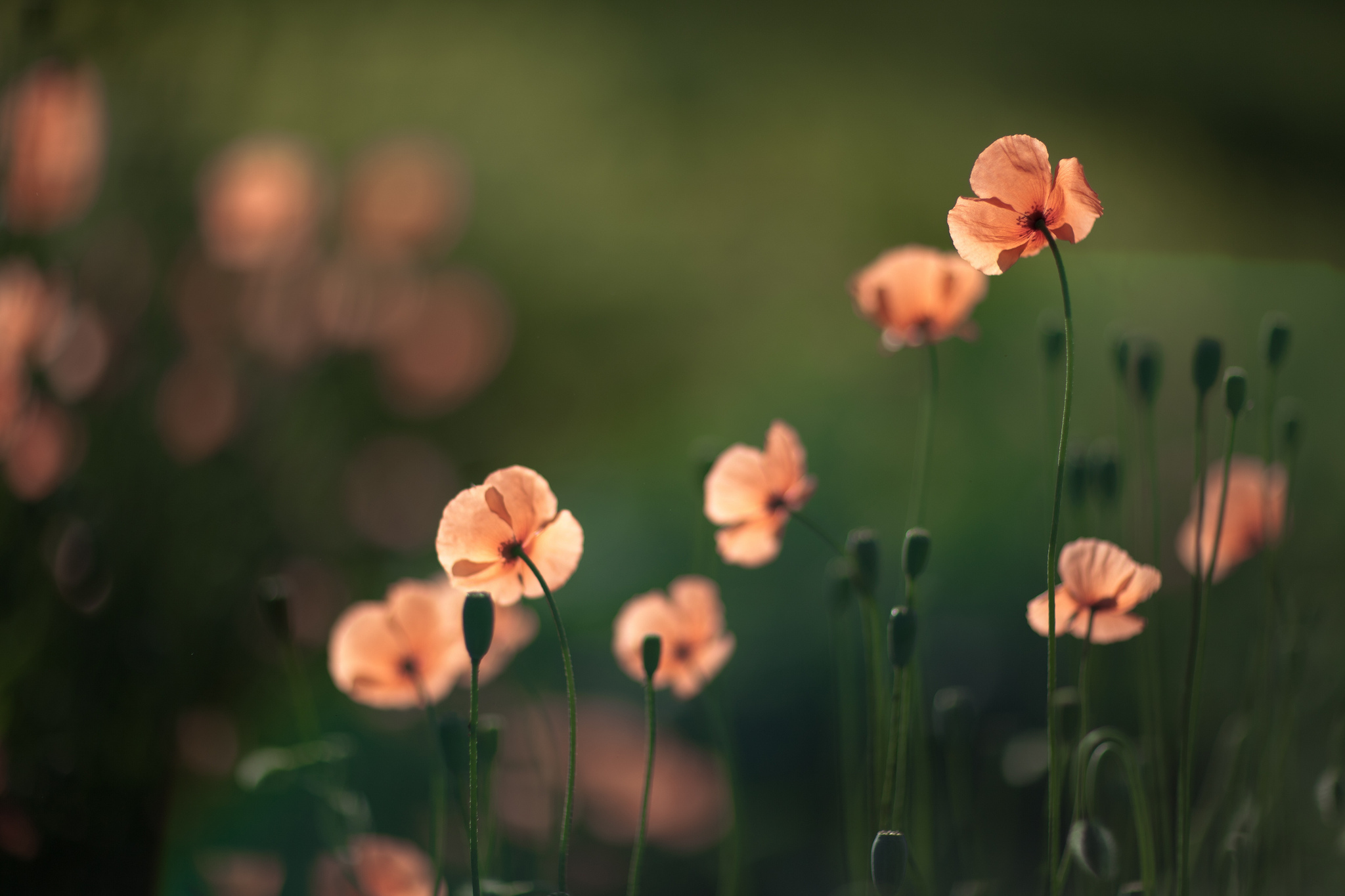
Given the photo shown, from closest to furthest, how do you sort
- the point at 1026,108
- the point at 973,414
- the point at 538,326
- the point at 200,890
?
the point at 200,890 < the point at 973,414 < the point at 1026,108 < the point at 538,326

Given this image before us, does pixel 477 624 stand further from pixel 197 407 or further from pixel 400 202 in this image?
pixel 400 202

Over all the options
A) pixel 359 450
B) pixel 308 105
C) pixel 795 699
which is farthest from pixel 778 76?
pixel 795 699

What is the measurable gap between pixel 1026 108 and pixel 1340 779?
201 cm

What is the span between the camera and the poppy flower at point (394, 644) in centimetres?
65

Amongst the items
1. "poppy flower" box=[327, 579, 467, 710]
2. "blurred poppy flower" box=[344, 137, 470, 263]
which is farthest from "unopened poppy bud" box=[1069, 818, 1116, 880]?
→ "blurred poppy flower" box=[344, 137, 470, 263]

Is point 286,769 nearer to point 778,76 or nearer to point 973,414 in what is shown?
point 973,414

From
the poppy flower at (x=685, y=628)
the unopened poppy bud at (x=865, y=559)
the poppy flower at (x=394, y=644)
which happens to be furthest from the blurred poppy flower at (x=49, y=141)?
the unopened poppy bud at (x=865, y=559)

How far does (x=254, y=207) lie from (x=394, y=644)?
3.81 feet

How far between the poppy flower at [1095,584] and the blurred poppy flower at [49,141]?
0.92 m

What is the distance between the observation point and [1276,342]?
0.62 metres

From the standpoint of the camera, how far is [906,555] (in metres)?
0.54

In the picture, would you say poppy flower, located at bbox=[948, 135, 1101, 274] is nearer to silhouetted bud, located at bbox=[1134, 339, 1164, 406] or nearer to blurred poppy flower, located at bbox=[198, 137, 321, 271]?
silhouetted bud, located at bbox=[1134, 339, 1164, 406]

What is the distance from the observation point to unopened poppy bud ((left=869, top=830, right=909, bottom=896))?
49cm

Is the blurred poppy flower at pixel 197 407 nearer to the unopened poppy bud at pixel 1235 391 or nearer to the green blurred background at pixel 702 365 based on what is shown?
the green blurred background at pixel 702 365
